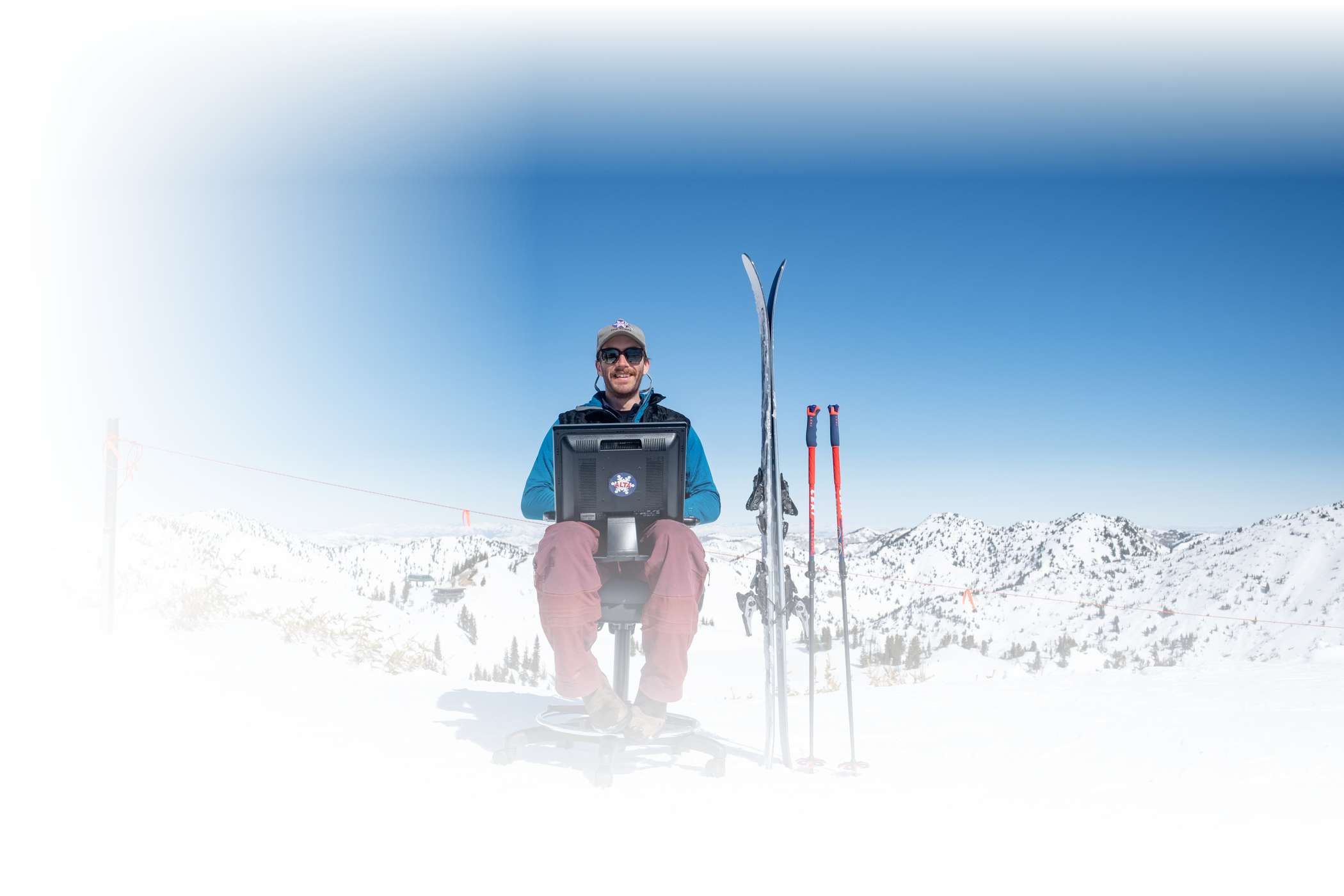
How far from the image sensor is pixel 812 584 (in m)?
3.22

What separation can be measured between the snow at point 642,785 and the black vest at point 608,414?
1485mm

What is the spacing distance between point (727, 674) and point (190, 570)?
9219mm

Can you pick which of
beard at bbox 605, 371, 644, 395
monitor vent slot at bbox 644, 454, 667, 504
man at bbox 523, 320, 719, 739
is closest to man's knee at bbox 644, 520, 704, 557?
man at bbox 523, 320, 719, 739

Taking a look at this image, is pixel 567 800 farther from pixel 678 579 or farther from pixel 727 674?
pixel 727 674

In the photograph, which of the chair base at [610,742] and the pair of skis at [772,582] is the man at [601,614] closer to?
the chair base at [610,742]

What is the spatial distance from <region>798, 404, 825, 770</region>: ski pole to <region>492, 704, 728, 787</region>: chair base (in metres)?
0.39

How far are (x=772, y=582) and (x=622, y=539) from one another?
0.67 meters

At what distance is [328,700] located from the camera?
14.2ft

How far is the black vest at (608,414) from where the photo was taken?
337cm

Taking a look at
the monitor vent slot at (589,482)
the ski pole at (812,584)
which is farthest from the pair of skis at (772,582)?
the monitor vent slot at (589,482)

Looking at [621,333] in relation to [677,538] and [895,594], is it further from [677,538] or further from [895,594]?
[895,594]

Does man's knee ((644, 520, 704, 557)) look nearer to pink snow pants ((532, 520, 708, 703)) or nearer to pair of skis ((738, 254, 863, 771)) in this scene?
pink snow pants ((532, 520, 708, 703))

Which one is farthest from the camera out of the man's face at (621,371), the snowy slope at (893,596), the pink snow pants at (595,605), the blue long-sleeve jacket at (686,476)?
the snowy slope at (893,596)

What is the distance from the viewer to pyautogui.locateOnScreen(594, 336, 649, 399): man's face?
344 centimetres
